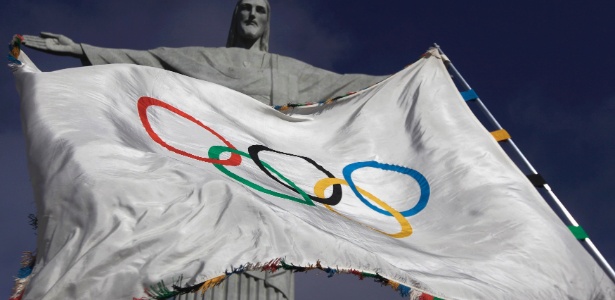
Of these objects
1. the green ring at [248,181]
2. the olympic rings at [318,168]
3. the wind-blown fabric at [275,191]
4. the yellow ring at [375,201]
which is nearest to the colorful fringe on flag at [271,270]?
the wind-blown fabric at [275,191]

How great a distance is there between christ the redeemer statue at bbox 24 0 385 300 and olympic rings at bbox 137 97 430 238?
2072 mm

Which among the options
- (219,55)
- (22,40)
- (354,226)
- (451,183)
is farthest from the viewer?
(219,55)

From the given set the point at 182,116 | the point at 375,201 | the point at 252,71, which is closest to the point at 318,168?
the point at 375,201

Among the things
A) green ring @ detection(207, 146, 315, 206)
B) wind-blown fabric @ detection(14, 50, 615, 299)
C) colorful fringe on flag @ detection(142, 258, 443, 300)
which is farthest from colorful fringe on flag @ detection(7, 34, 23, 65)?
colorful fringe on flag @ detection(142, 258, 443, 300)

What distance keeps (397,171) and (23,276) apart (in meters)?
5.24

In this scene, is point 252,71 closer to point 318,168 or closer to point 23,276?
point 318,168

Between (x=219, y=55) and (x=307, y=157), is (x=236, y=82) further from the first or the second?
(x=307, y=157)

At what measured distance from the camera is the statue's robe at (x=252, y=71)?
14461 millimetres

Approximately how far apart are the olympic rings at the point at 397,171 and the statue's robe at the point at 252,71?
208 cm

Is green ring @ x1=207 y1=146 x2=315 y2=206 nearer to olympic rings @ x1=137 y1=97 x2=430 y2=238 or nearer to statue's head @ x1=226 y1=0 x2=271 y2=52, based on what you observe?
olympic rings @ x1=137 y1=97 x2=430 y2=238

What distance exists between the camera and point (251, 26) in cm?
1557

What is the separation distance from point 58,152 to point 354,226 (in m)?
2.95

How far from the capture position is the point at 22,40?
1301 cm

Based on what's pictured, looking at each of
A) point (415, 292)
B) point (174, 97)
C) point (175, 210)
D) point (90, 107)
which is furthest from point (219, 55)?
point (415, 292)
